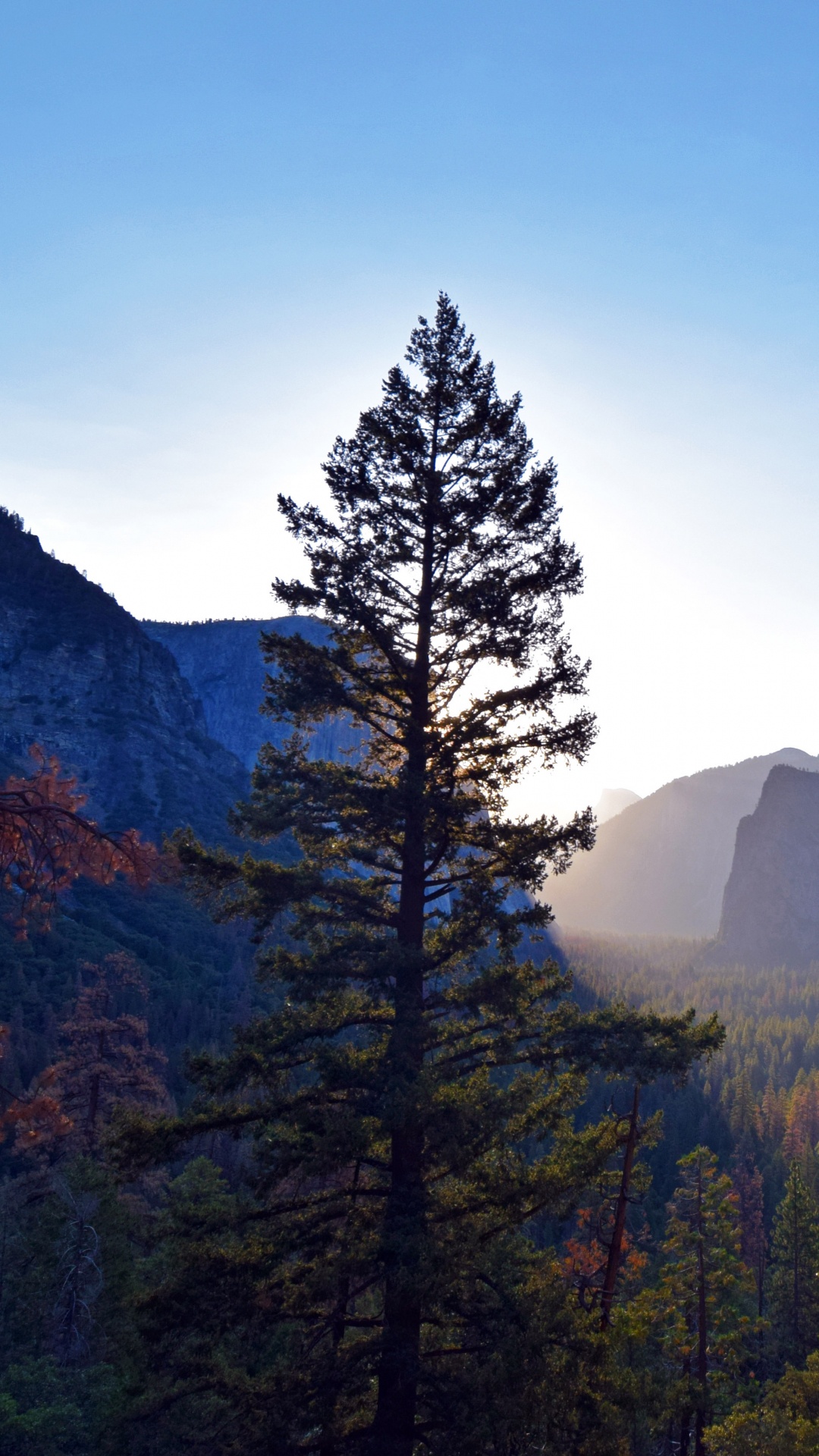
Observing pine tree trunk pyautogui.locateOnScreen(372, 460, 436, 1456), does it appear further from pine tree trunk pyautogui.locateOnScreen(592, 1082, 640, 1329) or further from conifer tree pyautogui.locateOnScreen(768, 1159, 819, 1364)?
conifer tree pyautogui.locateOnScreen(768, 1159, 819, 1364)

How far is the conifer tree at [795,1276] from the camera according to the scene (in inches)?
1432

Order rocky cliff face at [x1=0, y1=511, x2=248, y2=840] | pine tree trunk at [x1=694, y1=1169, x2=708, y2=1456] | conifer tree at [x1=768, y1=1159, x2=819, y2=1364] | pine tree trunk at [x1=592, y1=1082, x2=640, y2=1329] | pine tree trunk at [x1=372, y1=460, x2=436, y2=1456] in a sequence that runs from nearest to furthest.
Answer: pine tree trunk at [x1=372, y1=460, x2=436, y2=1456], pine tree trunk at [x1=592, y1=1082, x2=640, y2=1329], pine tree trunk at [x1=694, y1=1169, x2=708, y2=1456], conifer tree at [x1=768, y1=1159, x2=819, y2=1364], rocky cliff face at [x1=0, y1=511, x2=248, y2=840]

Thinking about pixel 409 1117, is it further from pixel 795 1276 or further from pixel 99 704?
pixel 99 704

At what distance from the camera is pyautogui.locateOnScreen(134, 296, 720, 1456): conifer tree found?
32.8 ft

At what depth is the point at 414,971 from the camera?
36.4 feet

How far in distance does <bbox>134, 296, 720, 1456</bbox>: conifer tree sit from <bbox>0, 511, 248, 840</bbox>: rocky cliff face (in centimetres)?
8857

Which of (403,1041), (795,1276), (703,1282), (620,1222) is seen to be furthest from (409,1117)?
(795,1276)

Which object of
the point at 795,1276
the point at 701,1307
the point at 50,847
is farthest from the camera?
the point at 795,1276

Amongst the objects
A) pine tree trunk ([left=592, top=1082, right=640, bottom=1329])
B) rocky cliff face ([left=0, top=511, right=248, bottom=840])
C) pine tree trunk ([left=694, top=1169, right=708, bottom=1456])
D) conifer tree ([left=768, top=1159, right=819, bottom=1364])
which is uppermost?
rocky cliff face ([left=0, top=511, right=248, bottom=840])

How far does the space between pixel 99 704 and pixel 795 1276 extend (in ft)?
336

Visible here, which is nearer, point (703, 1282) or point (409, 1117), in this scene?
point (409, 1117)

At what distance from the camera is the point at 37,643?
12006 cm

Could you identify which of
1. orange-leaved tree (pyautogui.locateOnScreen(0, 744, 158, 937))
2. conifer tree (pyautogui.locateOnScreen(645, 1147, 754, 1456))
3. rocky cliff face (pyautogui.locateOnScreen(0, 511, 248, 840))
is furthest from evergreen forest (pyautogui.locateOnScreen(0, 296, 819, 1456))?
rocky cliff face (pyautogui.locateOnScreen(0, 511, 248, 840))

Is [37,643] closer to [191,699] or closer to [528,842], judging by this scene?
[191,699]
